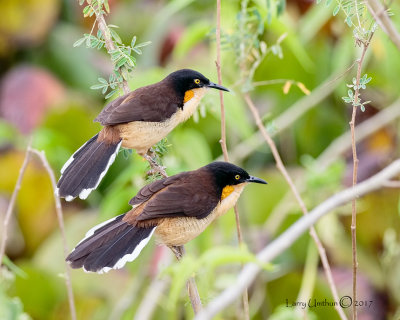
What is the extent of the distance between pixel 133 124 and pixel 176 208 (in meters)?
0.32

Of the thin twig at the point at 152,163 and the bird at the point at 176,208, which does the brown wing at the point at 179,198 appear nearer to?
the bird at the point at 176,208

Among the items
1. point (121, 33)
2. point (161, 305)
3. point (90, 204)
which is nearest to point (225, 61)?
point (161, 305)

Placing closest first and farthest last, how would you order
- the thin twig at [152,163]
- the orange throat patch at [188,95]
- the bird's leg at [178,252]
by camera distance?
the thin twig at [152,163] < the bird's leg at [178,252] < the orange throat patch at [188,95]

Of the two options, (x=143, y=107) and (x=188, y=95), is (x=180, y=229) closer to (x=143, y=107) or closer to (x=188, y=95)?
(x=143, y=107)

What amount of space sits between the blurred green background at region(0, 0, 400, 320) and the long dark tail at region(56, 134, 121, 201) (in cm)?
55

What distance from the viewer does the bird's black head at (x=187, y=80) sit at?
2557 millimetres

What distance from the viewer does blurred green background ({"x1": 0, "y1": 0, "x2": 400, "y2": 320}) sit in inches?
158

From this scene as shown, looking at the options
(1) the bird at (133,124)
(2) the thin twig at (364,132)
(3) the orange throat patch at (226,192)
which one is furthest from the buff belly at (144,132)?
(2) the thin twig at (364,132)

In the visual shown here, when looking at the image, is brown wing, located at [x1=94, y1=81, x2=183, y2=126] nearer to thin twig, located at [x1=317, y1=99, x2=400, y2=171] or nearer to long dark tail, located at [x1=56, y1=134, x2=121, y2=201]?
long dark tail, located at [x1=56, y1=134, x2=121, y2=201]

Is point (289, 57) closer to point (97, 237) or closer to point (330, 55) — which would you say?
point (330, 55)

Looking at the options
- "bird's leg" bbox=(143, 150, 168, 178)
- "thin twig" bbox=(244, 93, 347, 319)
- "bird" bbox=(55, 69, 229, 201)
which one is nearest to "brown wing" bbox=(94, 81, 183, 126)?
"bird" bbox=(55, 69, 229, 201)

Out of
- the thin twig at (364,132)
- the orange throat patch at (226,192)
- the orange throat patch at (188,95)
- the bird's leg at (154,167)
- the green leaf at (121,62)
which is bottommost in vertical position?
the thin twig at (364,132)

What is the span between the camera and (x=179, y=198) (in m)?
2.21

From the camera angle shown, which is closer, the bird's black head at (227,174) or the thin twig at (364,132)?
the bird's black head at (227,174)
